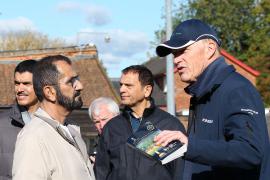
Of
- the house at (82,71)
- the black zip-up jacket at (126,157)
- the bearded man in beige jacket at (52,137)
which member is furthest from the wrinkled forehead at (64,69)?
the house at (82,71)

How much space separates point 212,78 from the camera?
3.98 m

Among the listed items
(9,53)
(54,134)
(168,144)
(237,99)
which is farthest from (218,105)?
(9,53)

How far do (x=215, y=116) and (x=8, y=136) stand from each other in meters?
3.14

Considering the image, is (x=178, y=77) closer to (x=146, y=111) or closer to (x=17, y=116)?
(x=146, y=111)

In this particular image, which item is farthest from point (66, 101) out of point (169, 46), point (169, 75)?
point (169, 75)

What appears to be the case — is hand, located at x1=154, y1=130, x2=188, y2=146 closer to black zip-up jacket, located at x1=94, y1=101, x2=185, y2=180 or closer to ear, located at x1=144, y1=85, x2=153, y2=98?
black zip-up jacket, located at x1=94, y1=101, x2=185, y2=180

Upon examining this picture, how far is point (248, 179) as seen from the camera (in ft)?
12.6

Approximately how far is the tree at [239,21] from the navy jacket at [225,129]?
2376 inches

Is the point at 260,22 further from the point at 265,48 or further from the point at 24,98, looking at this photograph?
the point at 24,98

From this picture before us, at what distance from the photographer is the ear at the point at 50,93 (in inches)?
188

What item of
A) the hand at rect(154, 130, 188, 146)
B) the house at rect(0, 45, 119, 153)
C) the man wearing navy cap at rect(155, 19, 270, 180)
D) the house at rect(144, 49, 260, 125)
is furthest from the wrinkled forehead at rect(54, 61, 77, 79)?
the house at rect(144, 49, 260, 125)

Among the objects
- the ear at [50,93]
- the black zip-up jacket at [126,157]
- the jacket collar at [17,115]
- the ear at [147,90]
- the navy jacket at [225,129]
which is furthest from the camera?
the ear at [147,90]

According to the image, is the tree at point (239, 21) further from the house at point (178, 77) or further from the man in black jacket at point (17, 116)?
the man in black jacket at point (17, 116)

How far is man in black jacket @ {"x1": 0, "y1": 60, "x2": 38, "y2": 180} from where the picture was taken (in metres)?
6.50
